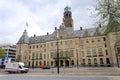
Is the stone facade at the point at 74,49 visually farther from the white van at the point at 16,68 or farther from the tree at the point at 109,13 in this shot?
the tree at the point at 109,13

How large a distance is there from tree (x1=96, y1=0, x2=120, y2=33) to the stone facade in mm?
34909

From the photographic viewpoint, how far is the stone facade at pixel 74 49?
52875mm

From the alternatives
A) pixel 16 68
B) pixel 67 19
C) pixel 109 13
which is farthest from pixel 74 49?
pixel 109 13

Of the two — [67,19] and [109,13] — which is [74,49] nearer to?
[67,19]

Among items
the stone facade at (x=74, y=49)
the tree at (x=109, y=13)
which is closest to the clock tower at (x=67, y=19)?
the stone facade at (x=74, y=49)

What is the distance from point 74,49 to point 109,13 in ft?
154

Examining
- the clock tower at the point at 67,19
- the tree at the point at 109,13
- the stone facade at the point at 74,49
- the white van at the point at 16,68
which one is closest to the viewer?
the tree at the point at 109,13

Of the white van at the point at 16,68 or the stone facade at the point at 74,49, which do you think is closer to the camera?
the white van at the point at 16,68

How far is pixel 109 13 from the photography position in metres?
13.4

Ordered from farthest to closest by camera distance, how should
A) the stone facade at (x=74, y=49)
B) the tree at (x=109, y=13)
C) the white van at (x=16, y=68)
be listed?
1. the stone facade at (x=74, y=49)
2. the white van at (x=16, y=68)
3. the tree at (x=109, y=13)

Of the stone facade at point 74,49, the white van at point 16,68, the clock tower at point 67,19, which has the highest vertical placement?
the clock tower at point 67,19

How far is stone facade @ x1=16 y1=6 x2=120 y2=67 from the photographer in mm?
52875

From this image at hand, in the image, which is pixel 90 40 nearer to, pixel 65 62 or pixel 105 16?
pixel 65 62

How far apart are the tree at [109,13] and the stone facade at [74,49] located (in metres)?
34.9
